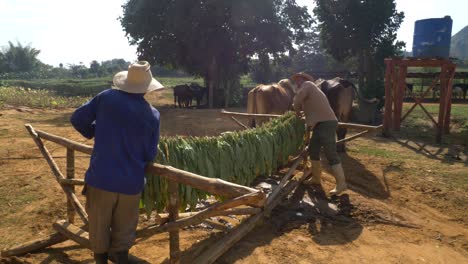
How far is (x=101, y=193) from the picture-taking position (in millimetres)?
2930

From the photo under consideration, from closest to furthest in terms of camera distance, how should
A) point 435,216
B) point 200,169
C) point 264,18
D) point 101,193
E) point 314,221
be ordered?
point 101,193 → point 200,169 → point 314,221 → point 435,216 → point 264,18

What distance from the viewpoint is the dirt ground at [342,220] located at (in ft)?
12.7

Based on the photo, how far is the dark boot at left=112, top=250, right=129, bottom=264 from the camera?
3.06 meters

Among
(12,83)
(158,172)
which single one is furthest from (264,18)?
(12,83)

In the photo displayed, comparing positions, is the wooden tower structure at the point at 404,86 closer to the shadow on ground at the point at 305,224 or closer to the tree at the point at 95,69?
the shadow on ground at the point at 305,224

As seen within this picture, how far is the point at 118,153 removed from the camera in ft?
9.37

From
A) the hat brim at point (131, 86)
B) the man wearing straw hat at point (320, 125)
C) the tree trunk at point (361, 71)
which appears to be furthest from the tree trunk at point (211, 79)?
the hat brim at point (131, 86)

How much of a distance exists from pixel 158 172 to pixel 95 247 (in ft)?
2.58

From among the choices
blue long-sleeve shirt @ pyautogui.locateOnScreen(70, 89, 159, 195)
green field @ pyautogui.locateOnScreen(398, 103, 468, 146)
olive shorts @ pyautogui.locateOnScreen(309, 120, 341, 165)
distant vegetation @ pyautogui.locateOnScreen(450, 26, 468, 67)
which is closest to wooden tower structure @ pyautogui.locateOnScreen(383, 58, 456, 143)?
green field @ pyautogui.locateOnScreen(398, 103, 468, 146)

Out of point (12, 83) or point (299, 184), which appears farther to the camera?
point (12, 83)

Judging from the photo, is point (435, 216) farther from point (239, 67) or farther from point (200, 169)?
point (239, 67)

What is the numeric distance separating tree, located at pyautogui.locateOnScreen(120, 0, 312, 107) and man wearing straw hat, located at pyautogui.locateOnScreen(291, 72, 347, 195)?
1269 centimetres

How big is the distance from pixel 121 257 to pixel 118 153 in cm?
90

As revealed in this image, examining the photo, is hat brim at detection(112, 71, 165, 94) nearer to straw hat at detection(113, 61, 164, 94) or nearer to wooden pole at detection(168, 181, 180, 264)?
straw hat at detection(113, 61, 164, 94)
